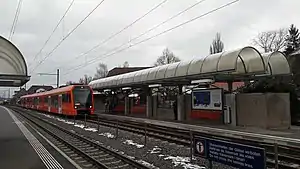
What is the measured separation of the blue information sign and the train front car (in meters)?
24.8

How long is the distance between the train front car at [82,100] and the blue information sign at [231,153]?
24.8m

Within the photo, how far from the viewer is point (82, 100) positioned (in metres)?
33.9

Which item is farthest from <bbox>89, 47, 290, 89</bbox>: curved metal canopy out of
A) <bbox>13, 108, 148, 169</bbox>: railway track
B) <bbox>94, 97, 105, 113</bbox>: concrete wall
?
<bbox>94, 97, 105, 113</bbox>: concrete wall

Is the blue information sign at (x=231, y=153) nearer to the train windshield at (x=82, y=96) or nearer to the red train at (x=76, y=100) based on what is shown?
the red train at (x=76, y=100)

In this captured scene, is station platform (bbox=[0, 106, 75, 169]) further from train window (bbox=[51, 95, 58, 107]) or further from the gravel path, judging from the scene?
train window (bbox=[51, 95, 58, 107])

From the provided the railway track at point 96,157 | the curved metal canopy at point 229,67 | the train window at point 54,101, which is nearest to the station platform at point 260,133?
the curved metal canopy at point 229,67

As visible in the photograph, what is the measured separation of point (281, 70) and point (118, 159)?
17.5m

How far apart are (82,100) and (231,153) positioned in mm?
27106

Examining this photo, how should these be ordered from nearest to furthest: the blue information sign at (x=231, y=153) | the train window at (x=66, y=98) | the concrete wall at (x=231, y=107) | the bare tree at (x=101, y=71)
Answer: the blue information sign at (x=231, y=153) < the concrete wall at (x=231, y=107) < the train window at (x=66, y=98) < the bare tree at (x=101, y=71)

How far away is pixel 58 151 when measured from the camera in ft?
44.9

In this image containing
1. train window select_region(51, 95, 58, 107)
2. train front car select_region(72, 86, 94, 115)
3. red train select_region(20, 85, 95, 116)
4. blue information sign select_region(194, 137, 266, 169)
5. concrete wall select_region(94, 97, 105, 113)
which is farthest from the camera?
concrete wall select_region(94, 97, 105, 113)

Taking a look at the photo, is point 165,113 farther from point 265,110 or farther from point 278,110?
point 265,110

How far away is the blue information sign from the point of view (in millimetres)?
7125

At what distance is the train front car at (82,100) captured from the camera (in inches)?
1316
